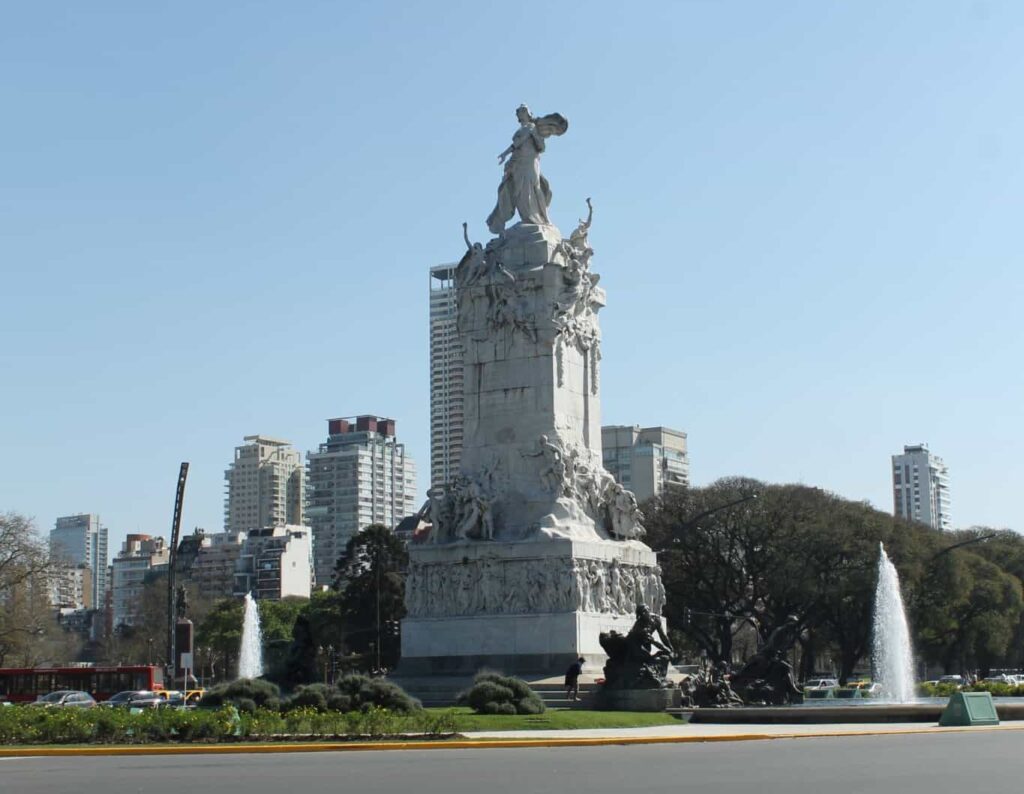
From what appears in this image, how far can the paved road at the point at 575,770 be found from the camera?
18.7 m

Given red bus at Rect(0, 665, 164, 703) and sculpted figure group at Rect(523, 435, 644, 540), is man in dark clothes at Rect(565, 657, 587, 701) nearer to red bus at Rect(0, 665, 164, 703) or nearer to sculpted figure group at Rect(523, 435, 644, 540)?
sculpted figure group at Rect(523, 435, 644, 540)

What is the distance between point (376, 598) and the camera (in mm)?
79938

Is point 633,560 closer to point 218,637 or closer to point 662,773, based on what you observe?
point 662,773

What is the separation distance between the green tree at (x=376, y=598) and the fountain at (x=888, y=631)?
76.7 ft

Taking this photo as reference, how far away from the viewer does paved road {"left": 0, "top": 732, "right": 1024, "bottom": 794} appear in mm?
18719

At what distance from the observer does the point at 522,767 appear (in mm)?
22250

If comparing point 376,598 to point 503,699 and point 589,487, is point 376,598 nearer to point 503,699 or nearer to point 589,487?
point 589,487

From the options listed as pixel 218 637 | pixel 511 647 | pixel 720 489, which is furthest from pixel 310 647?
pixel 218 637

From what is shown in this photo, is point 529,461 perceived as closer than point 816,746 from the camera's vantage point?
No

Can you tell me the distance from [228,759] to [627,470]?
134m

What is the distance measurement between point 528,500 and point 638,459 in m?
110

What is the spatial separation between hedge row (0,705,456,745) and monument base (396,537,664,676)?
16.3 m

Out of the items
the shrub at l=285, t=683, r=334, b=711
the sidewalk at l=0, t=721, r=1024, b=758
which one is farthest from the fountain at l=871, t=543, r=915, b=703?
the shrub at l=285, t=683, r=334, b=711

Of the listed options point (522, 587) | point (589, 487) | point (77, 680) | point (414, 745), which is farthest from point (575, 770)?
point (77, 680)
